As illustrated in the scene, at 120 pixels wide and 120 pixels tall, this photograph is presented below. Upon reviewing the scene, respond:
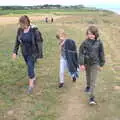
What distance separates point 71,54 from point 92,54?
1800 millimetres

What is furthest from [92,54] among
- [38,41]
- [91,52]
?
[38,41]

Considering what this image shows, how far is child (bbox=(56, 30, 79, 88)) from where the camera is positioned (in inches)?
408

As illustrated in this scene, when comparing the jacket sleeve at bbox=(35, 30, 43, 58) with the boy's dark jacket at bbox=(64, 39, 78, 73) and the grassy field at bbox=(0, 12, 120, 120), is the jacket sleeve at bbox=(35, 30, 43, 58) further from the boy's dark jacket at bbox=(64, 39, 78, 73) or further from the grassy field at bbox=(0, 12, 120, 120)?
the grassy field at bbox=(0, 12, 120, 120)

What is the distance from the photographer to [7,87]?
1076 centimetres

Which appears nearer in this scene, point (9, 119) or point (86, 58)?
point (9, 119)

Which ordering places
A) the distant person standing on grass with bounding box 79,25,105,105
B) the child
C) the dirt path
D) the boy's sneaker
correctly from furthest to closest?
the child < the boy's sneaker < the distant person standing on grass with bounding box 79,25,105,105 < the dirt path

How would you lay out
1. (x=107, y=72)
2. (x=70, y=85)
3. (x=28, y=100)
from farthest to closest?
(x=107, y=72), (x=70, y=85), (x=28, y=100)

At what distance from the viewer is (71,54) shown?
10531 millimetres

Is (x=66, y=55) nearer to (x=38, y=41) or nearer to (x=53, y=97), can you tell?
(x=38, y=41)

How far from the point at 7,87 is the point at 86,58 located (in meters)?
2.76

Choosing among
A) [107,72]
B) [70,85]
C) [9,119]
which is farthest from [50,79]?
[9,119]

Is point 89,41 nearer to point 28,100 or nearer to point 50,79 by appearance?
point 28,100

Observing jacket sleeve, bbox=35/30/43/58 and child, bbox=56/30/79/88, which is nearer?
jacket sleeve, bbox=35/30/43/58

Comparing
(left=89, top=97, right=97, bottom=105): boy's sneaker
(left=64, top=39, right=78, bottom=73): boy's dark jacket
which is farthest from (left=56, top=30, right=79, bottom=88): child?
(left=89, top=97, right=97, bottom=105): boy's sneaker
